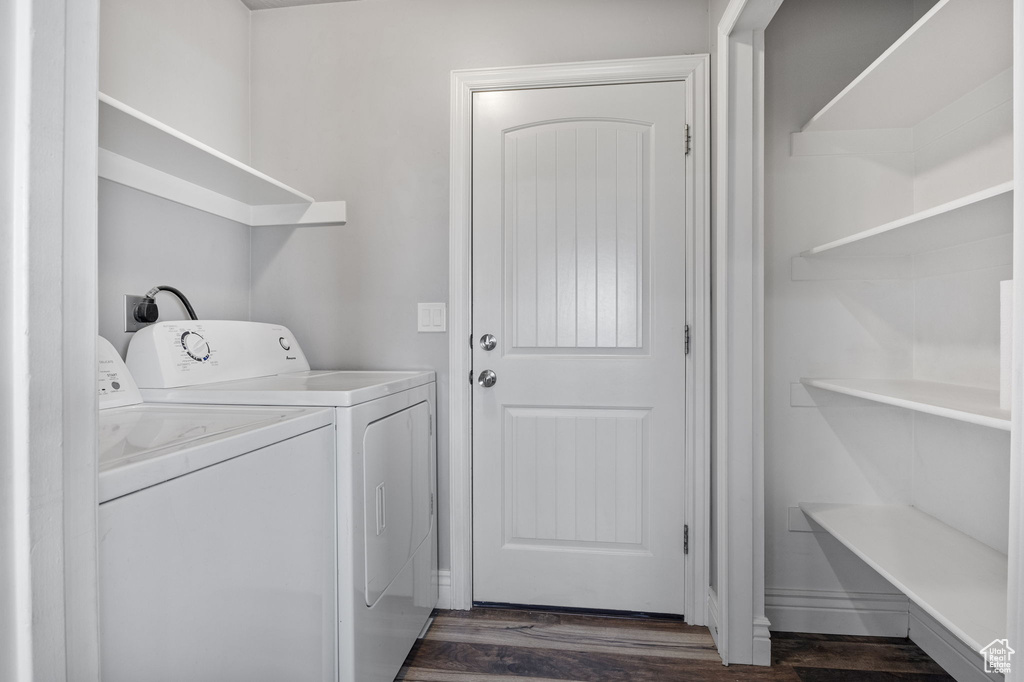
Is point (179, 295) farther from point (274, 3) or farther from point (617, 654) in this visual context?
point (617, 654)

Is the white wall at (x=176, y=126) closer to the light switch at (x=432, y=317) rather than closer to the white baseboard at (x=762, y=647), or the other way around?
the light switch at (x=432, y=317)

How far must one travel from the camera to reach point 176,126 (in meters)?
1.79

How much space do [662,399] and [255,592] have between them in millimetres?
1443

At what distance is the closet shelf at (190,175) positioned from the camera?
134 centimetres

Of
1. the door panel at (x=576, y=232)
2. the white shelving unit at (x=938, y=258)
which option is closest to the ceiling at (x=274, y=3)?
the door panel at (x=576, y=232)

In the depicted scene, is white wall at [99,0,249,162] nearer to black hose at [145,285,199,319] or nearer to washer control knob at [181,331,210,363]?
black hose at [145,285,199,319]

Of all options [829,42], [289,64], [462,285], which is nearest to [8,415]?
[462,285]

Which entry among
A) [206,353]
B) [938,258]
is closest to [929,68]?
[938,258]

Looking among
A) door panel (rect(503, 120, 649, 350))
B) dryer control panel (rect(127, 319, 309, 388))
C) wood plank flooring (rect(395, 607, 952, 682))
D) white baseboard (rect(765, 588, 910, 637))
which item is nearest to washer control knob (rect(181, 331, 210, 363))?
dryer control panel (rect(127, 319, 309, 388))

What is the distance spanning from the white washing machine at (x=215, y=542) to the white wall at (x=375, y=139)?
838mm

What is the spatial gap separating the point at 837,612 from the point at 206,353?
2285mm

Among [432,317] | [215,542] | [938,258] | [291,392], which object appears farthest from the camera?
[432,317]

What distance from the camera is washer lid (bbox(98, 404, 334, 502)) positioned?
72 centimetres

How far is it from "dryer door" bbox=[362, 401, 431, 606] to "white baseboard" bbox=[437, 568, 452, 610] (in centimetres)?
23
